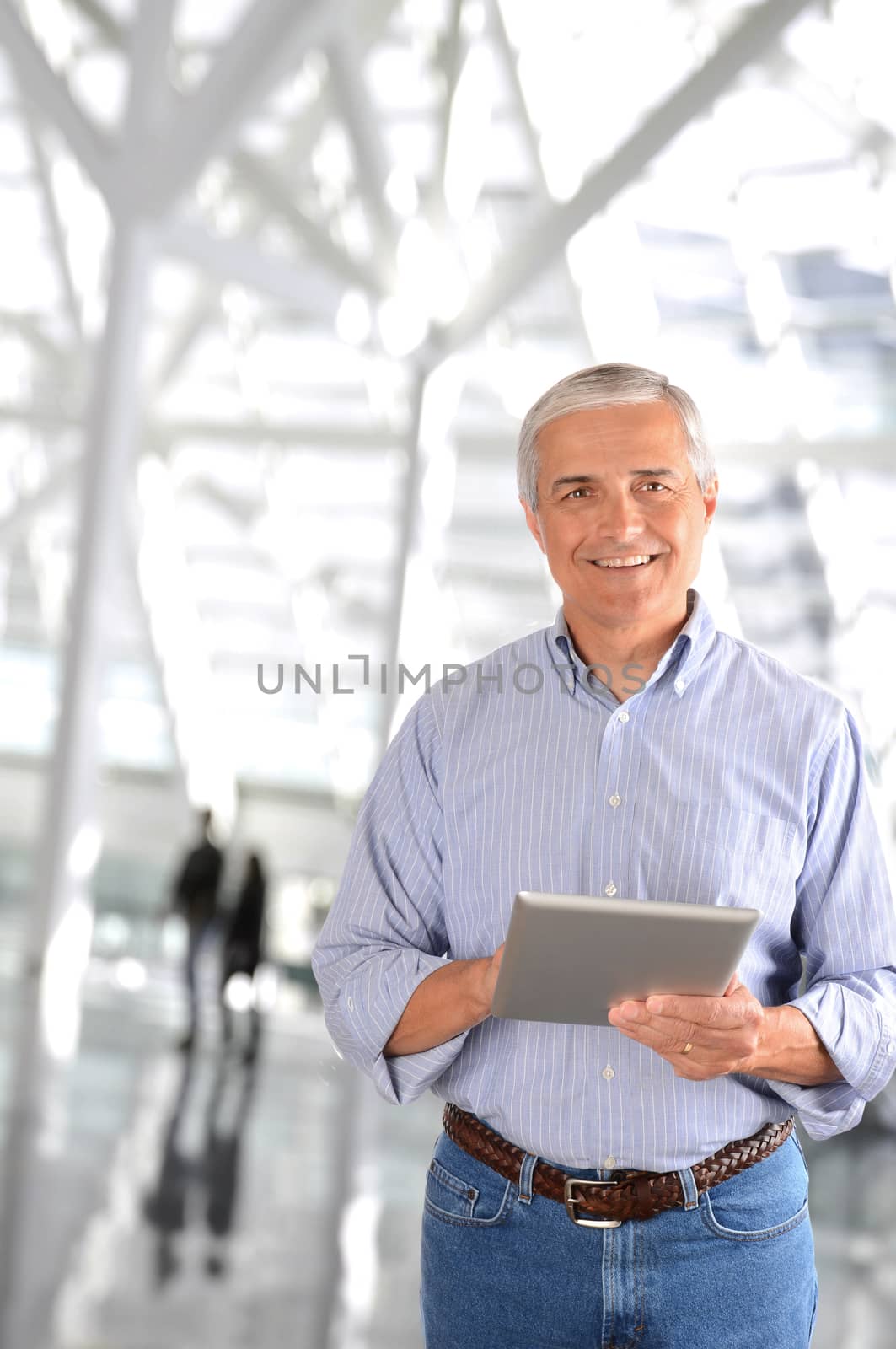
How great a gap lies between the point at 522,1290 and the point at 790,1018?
0.60m

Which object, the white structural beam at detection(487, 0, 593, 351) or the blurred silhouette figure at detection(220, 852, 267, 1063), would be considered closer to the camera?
the blurred silhouette figure at detection(220, 852, 267, 1063)

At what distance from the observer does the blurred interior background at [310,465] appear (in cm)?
671

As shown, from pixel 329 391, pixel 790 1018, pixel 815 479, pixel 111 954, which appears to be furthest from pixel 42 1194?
pixel 329 391

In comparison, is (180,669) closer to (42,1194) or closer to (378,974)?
(42,1194)

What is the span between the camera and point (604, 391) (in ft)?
7.57

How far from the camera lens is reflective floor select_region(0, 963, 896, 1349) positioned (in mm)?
4891

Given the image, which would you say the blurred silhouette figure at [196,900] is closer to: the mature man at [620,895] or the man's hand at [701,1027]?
the mature man at [620,895]

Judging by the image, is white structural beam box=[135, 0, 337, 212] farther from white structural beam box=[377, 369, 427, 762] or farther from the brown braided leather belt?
the brown braided leather belt

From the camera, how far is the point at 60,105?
32.1 ft

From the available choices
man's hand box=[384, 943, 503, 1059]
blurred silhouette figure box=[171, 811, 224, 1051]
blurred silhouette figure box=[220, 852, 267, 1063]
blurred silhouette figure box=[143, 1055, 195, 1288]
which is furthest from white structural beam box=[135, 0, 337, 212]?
man's hand box=[384, 943, 503, 1059]

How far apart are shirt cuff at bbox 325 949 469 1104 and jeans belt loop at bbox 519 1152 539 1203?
7.6 inches

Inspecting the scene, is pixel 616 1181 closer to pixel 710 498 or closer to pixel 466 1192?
pixel 466 1192

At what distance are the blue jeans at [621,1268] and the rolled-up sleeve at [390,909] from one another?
0.75 feet

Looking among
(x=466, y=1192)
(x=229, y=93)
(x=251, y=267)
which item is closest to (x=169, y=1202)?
(x=466, y=1192)
